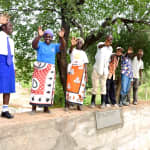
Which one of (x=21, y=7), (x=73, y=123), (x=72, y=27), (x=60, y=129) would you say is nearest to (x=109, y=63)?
(x=73, y=123)

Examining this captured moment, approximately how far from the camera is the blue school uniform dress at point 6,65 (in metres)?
2.96

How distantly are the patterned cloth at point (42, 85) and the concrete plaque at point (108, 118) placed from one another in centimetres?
117

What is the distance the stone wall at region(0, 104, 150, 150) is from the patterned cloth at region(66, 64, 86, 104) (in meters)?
0.29

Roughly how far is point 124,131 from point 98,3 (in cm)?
376

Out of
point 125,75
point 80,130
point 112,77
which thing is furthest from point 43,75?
point 125,75

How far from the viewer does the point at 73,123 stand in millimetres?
3576

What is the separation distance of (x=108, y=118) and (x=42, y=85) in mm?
1702

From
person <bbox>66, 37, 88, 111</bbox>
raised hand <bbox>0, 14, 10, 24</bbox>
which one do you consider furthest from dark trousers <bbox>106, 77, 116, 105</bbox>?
raised hand <bbox>0, 14, 10, 24</bbox>

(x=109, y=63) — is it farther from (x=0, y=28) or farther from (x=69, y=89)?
(x=0, y=28)

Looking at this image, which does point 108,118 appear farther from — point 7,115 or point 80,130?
point 7,115

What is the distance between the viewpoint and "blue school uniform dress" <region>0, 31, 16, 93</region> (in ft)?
9.71

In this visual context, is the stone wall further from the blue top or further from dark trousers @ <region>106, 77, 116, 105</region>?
the blue top

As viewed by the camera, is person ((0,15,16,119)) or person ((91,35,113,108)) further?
person ((91,35,113,108))

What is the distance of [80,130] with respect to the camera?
3660 millimetres
